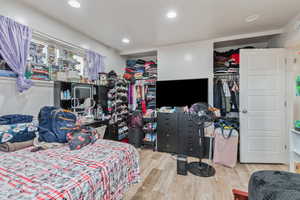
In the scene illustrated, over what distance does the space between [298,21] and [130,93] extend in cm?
352

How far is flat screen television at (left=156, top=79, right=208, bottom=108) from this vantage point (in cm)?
295

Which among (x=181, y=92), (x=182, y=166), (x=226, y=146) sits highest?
(x=181, y=92)

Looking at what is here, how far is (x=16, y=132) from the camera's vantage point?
153 cm

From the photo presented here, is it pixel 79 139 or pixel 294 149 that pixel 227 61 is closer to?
pixel 294 149

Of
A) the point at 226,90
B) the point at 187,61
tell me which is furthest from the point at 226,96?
the point at 187,61

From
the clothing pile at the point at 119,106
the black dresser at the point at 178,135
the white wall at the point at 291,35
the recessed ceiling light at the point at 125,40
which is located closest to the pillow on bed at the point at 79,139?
the clothing pile at the point at 119,106

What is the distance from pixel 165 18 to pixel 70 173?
2427 millimetres

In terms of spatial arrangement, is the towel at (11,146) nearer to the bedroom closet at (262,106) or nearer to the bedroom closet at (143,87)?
the bedroom closet at (143,87)

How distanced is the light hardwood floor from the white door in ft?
0.85

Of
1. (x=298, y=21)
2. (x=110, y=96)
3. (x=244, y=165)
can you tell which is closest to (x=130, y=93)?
(x=110, y=96)

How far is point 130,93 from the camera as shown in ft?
12.7

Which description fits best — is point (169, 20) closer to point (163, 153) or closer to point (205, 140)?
point (205, 140)

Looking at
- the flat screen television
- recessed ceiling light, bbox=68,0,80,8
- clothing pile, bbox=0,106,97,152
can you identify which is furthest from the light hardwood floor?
recessed ceiling light, bbox=68,0,80,8

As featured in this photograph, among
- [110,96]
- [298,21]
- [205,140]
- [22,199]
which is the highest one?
[298,21]
